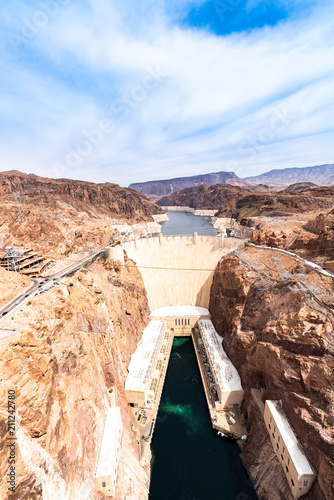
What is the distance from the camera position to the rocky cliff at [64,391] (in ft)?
50.7

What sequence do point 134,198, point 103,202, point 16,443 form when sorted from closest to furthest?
point 16,443, point 103,202, point 134,198

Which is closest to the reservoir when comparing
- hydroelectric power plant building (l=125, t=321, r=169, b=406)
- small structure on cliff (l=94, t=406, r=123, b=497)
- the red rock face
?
the red rock face

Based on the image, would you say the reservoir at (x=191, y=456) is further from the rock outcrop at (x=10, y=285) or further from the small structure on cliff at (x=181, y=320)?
the rock outcrop at (x=10, y=285)

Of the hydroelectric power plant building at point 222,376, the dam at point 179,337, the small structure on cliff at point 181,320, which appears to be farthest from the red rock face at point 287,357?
the small structure on cliff at point 181,320

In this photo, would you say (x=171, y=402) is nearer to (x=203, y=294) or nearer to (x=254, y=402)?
(x=254, y=402)

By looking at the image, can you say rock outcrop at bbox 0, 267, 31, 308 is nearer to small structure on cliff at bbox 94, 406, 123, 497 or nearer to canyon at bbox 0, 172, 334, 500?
canyon at bbox 0, 172, 334, 500

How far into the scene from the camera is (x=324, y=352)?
23.5 metres

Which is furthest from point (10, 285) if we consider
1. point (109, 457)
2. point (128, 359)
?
point (128, 359)

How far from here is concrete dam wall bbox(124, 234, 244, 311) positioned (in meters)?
58.4

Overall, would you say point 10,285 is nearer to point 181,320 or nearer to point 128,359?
point 128,359

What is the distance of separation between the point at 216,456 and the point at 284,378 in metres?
13.2

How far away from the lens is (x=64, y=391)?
66.3 feet

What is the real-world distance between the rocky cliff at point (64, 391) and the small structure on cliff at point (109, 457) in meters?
0.66

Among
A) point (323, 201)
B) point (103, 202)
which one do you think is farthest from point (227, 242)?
point (103, 202)
